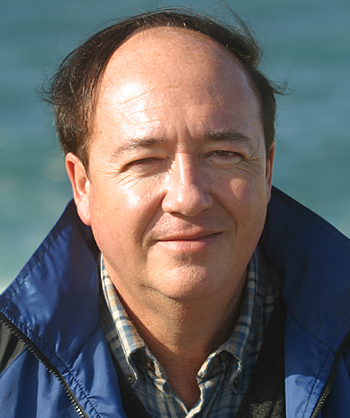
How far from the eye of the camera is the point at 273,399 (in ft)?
6.12

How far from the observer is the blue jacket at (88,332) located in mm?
1740

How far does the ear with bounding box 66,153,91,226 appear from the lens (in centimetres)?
204

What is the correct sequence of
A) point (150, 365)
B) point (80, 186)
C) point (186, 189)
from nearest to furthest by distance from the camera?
point (186, 189) < point (150, 365) < point (80, 186)

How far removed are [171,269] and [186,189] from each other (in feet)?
0.92

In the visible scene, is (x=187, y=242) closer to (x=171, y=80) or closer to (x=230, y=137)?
(x=230, y=137)

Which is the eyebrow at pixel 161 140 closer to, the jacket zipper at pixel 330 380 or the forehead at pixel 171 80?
the forehead at pixel 171 80

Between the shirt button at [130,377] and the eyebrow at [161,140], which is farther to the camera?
the shirt button at [130,377]

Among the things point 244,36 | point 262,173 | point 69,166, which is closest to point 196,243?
point 262,173

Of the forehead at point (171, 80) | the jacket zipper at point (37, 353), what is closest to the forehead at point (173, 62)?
the forehead at point (171, 80)

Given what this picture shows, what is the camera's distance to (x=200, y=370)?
1896mm

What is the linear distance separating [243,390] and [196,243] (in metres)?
0.63

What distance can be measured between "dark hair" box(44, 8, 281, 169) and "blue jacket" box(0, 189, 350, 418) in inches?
13.5

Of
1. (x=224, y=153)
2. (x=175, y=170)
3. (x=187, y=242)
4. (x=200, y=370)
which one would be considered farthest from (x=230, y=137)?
(x=200, y=370)

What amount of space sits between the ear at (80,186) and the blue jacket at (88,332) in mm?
77
